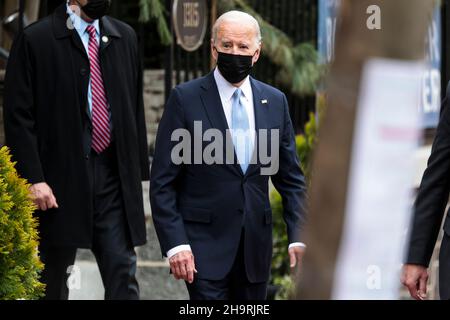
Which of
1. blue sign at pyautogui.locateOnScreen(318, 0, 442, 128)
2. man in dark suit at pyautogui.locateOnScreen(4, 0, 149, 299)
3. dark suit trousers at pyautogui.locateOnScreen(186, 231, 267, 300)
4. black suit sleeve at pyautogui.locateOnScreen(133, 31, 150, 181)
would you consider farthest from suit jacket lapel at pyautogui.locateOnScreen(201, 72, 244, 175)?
blue sign at pyautogui.locateOnScreen(318, 0, 442, 128)

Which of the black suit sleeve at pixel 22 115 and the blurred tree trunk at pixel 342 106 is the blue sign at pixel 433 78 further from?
the blurred tree trunk at pixel 342 106

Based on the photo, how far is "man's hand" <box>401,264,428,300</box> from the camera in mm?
4859

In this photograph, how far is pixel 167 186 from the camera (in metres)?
5.45

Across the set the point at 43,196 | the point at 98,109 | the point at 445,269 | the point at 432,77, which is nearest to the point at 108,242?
the point at 43,196

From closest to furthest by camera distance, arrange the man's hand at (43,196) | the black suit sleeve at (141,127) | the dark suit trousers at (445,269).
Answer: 1. the dark suit trousers at (445,269)
2. the man's hand at (43,196)
3. the black suit sleeve at (141,127)

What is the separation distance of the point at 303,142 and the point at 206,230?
131 inches

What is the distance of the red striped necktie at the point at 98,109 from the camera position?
6258mm

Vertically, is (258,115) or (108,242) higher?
(258,115)

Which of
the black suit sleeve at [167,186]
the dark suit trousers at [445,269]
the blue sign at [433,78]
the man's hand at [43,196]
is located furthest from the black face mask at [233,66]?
the blue sign at [433,78]

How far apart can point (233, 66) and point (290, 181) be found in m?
0.60

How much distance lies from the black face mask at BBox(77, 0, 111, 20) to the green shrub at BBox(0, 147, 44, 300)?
1297 mm

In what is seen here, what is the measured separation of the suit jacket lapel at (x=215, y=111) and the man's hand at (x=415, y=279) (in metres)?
0.97

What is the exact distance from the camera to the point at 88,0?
6.25 meters

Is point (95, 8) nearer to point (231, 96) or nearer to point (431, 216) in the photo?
point (231, 96)
